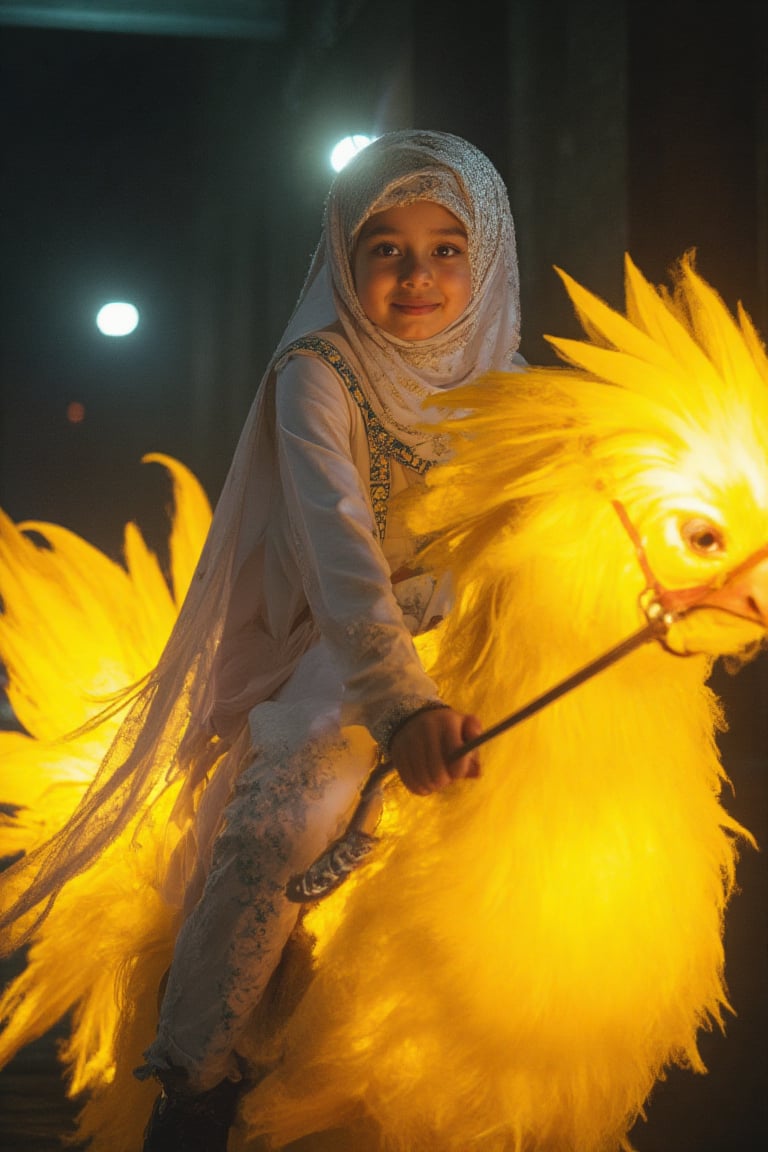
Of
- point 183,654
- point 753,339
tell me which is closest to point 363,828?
point 183,654

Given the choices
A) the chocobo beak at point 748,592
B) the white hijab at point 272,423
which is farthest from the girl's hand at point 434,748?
the white hijab at point 272,423

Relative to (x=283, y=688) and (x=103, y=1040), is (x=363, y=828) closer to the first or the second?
(x=283, y=688)

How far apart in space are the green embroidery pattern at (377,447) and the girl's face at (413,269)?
0.29 feet

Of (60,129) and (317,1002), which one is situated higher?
(60,129)

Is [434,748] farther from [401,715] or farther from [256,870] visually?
[256,870]

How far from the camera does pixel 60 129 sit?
21.7 feet

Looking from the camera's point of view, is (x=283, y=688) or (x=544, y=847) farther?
(x=283, y=688)

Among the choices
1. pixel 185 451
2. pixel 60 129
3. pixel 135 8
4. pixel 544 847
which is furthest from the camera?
pixel 185 451

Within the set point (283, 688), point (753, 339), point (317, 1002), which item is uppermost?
point (753, 339)

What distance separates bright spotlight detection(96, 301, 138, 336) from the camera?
6512mm

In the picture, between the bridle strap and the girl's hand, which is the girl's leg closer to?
the girl's hand

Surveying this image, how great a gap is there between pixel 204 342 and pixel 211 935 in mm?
5810

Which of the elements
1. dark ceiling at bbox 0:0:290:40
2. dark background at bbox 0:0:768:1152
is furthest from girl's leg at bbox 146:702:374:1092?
dark ceiling at bbox 0:0:290:40

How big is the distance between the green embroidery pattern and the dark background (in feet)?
3.31
